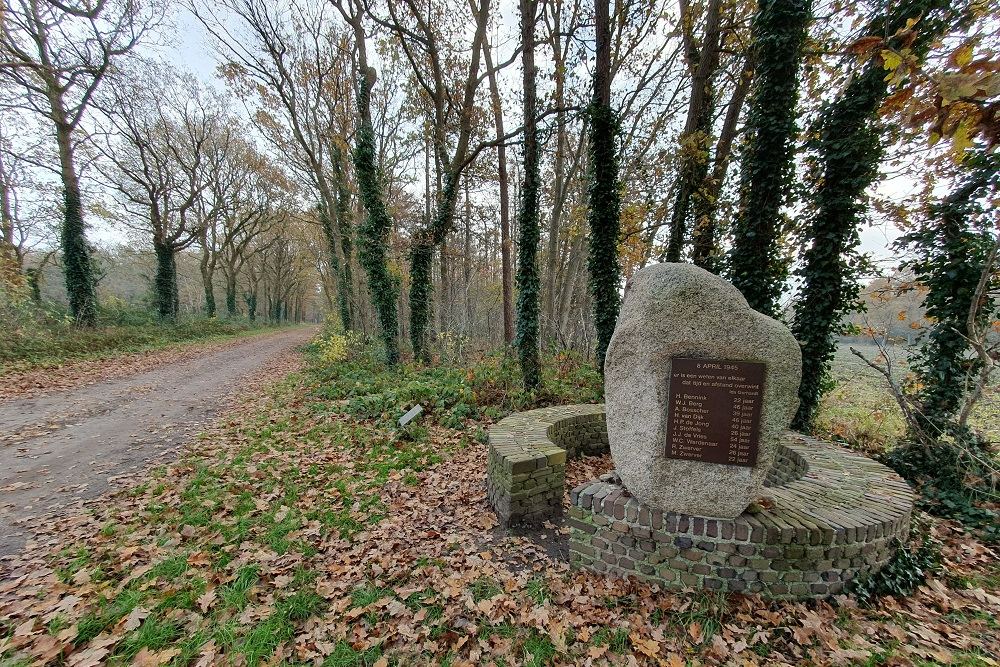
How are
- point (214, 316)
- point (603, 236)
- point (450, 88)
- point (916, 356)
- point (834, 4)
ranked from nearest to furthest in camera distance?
point (916, 356), point (834, 4), point (603, 236), point (450, 88), point (214, 316)

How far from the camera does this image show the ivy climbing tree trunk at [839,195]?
5547 mm

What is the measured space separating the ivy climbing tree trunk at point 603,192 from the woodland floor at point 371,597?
492 cm

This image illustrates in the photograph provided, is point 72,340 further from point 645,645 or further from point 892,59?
point 892,59

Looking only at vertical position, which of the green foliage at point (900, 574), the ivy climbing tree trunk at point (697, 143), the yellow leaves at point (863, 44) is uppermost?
the ivy climbing tree trunk at point (697, 143)

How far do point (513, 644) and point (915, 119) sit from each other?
4432 millimetres

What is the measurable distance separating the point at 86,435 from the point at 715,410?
9.93 meters

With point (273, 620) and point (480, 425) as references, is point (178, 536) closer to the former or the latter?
point (273, 620)

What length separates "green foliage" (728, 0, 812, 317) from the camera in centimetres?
601

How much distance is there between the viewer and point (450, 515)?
15.7 feet

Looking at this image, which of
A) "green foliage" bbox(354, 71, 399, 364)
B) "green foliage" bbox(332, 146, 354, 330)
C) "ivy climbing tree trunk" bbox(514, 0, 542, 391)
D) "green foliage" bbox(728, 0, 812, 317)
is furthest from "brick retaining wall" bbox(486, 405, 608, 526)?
"green foliage" bbox(332, 146, 354, 330)

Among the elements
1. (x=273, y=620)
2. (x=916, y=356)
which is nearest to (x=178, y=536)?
(x=273, y=620)

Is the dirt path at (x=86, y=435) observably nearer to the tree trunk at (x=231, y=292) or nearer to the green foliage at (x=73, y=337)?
the green foliage at (x=73, y=337)

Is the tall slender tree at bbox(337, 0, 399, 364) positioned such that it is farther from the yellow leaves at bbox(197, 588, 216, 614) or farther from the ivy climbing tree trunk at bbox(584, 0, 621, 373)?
the yellow leaves at bbox(197, 588, 216, 614)

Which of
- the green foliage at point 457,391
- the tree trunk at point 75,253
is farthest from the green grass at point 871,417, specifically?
the tree trunk at point 75,253
